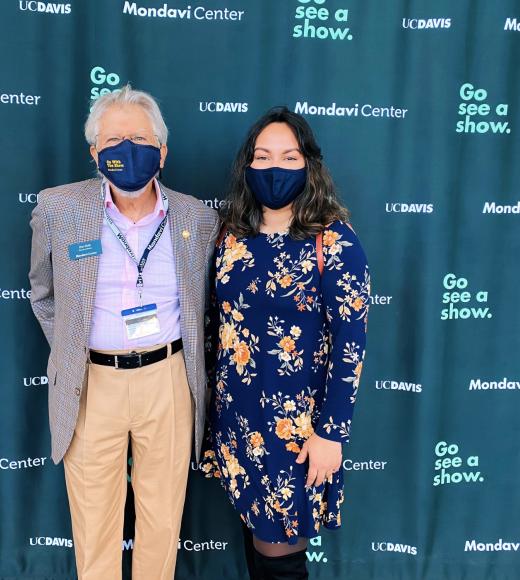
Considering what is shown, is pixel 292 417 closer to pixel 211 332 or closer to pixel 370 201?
pixel 211 332

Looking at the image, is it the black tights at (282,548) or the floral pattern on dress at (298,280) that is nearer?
the floral pattern on dress at (298,280)

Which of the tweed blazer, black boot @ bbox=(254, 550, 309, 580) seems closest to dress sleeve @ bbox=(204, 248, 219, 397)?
the tweed blazer

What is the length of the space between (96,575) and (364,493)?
1120 millimetres

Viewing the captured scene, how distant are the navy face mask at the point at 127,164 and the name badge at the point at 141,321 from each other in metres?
0.35

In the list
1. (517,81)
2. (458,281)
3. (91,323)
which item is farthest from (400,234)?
(91,323)

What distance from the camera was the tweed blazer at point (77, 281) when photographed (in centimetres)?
156

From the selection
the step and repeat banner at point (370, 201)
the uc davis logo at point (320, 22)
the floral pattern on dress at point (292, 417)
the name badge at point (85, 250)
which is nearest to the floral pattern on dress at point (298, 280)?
the floral pattern on dress at point (292, 417)

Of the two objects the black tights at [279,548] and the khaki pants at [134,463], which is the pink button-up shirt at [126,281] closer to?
the khaki pants at [134,463]

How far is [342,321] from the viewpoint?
1.46 metres

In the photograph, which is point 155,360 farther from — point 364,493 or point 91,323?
point 364,493

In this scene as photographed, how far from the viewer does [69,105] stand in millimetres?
2012

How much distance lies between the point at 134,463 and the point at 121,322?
0.51 meters

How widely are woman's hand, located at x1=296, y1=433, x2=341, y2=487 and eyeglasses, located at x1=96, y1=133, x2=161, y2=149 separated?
3.17 feet

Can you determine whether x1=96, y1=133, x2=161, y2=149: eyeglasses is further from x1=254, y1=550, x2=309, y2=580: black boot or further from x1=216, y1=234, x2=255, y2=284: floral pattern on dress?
x1=254, y1=550, x2=309, y2=580: black boot
